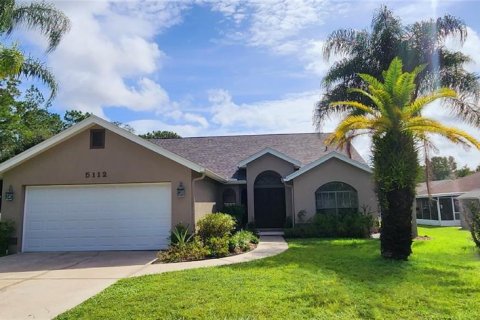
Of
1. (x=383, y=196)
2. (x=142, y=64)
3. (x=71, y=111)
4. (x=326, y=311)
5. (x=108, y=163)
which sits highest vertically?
(x=71, y=111)

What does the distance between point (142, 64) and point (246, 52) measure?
4349mm

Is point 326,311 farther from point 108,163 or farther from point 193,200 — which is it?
point 108,163

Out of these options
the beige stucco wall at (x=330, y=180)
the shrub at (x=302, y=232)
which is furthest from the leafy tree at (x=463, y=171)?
the shrub at (x=302, y=232)

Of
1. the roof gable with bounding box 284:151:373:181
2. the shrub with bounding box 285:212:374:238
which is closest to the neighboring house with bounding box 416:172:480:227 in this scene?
the roof gable with bounding box 284:151:373:181

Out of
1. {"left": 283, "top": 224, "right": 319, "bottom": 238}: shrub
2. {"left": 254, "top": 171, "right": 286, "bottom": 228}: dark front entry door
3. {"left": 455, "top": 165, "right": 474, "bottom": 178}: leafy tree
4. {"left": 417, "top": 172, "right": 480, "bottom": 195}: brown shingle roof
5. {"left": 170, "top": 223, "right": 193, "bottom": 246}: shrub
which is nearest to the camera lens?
{"left": 170, "top": 223, "right": 193, "bottom": 246}: shrub

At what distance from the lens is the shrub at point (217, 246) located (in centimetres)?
1202

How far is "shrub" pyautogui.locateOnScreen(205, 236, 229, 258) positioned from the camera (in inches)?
473

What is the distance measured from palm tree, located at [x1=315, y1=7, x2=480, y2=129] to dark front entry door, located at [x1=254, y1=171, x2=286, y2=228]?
15.8ft

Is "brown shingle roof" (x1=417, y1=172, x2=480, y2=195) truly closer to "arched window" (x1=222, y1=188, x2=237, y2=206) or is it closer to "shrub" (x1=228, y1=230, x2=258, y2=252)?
"arched window" (x1=222, y1=188, x2=237, y2=206)

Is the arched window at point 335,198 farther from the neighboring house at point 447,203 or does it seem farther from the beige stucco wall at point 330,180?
the neighboring house at point 447,203

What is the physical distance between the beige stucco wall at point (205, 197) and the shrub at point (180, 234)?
1280mm

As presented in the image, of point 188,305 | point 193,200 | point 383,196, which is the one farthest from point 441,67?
point 188,305

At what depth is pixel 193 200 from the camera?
14.0 m

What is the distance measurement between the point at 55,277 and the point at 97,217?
→ 16.0ft
